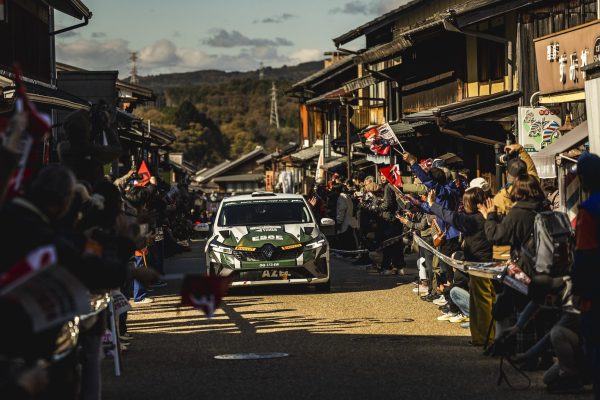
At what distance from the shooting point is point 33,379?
573cm

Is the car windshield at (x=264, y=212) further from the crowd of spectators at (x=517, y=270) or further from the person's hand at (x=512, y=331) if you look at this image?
the person's hand at (x=512, y=331)

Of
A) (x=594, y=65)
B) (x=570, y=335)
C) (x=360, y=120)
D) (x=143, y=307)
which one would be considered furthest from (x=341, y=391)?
(x=360, y=120)

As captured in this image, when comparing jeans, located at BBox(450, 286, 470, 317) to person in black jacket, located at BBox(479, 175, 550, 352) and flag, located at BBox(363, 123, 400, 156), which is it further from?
flag, located at BBox(363, 123, 400, 156)

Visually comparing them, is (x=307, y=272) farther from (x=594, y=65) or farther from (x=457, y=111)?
(x=457, y=111)

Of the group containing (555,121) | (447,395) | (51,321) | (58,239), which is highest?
(555,121)

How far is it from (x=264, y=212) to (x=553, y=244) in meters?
11.3

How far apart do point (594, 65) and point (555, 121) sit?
4.32m

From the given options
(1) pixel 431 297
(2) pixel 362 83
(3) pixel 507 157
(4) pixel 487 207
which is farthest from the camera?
(2) pixel 362 83

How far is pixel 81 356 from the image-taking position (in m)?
8.28

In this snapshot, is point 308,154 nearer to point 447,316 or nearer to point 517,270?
point 447,316

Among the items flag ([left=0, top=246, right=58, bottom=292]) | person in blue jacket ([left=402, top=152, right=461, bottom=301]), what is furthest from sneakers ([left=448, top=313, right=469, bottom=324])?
flag ([left=0, top=246, right=58, bottom=292])

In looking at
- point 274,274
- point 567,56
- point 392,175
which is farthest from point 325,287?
point 567,56

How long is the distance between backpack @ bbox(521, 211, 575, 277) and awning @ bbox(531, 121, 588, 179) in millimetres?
4864

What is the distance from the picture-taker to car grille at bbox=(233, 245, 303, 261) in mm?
19547
